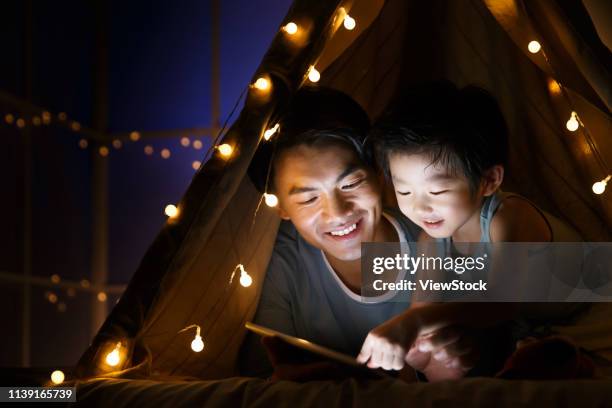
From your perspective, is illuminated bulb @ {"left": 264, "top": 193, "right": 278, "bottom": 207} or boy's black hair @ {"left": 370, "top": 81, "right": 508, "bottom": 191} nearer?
boy's black hair @ {"left": 370, "top": 81, "right": 508, "bottom": 191}

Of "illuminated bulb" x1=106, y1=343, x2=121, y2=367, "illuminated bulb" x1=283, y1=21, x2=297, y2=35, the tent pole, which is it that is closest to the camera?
"illuminated bulb" x1=106, y1=343, x2=121, y2=367

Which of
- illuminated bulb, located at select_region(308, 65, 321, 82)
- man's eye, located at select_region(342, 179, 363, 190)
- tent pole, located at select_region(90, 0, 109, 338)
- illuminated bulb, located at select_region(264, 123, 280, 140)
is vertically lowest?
man's eye, located at select_region(342, 179, 363, 190)

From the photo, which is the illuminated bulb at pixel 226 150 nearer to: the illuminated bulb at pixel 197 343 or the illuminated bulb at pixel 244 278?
the illuminated bulb at pixel 244 278

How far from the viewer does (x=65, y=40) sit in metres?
2.84

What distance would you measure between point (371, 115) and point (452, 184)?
397mm

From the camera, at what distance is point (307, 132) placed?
162 centimetres

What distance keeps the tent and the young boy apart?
0.13 m

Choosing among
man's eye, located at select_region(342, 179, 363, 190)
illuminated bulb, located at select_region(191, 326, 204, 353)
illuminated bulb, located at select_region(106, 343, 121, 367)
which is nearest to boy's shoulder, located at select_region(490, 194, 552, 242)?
man's eye, located at select_region(342, 179, 363, 190)

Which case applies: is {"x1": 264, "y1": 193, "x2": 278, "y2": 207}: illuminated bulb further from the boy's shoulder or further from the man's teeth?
the boy's shoulder

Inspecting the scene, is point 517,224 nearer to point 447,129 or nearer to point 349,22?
point 447,129

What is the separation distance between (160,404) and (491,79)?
118 cm

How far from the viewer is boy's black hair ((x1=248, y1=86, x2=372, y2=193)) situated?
1618mm

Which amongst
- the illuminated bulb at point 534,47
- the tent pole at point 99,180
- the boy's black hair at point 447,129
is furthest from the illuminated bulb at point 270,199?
the tent pole at point 99,180

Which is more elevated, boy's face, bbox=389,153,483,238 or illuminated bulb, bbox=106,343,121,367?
boy's face, bbox=389,153,483,238
